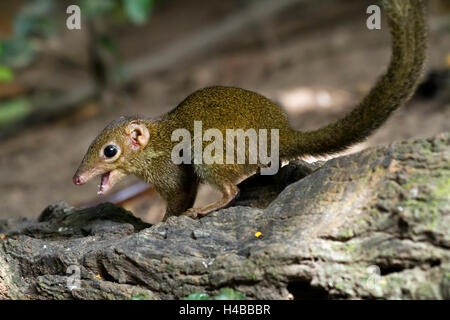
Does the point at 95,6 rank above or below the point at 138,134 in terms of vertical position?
above

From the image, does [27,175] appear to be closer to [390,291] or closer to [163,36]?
[163,36]

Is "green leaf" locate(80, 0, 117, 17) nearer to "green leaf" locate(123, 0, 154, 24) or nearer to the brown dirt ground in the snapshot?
"green leaf" locate(123, 0, 154, 24)

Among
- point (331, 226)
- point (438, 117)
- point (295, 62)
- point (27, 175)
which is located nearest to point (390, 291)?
point (331, 226)

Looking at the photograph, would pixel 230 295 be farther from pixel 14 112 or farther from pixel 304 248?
pixel 14 112

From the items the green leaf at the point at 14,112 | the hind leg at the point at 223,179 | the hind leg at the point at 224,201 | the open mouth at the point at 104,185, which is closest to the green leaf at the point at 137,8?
the green leaf at the point at 14,112

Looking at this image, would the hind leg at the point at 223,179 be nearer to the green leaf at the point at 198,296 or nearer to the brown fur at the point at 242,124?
the brown fur at the point at 242,124

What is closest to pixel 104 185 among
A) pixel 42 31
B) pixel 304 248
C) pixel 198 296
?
pixel 198 296
